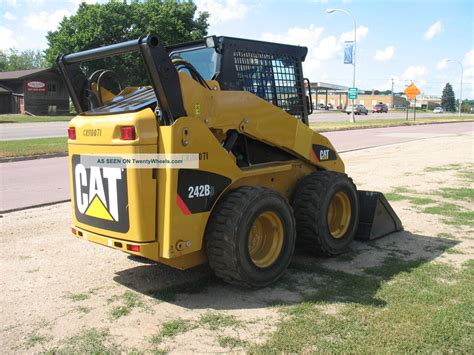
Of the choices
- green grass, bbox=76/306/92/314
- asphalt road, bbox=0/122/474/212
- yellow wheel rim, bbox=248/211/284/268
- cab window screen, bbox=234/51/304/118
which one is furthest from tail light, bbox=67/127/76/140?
asphalt road, bbox=0/122/474/212

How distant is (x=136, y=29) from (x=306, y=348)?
159ft

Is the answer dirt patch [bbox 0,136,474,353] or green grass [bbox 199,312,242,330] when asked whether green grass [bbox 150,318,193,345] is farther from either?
green grass [bbox 199,312,242,330]

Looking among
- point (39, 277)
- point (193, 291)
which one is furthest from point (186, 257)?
point (39, 277)

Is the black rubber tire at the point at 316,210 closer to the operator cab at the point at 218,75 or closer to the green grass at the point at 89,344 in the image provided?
the operator cab at the point at 218,75

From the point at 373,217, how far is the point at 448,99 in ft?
481

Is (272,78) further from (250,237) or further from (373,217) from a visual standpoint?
(373,217)

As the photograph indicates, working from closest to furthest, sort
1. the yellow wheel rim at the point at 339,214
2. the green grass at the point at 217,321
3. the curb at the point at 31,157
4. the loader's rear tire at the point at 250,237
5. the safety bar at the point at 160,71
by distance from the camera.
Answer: the safety bar at the point at 160,71 → the green grass at the point at 217,321 → the loader's rear tire at the point at 250,237 → the yellow wheel rim at the point at 339,214 → the curb at the point at 31,157

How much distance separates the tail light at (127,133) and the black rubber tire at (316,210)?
2193 millimetres

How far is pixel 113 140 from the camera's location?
4.18m

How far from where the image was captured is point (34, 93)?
48688 millimetres

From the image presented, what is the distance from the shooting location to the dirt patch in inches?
149

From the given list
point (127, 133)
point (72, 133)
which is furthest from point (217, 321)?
point (72, 133)

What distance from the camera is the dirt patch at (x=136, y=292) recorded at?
3.79 m

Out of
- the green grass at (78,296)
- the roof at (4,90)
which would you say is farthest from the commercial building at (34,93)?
the green grass at (78,296)
